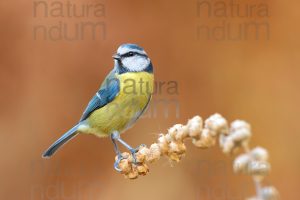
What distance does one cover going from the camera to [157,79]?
2.13 metres

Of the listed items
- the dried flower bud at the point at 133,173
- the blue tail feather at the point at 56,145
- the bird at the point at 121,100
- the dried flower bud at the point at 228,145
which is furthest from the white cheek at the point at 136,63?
the dried flower bud at the point at 228,145

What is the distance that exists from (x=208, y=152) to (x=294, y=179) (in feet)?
1.17

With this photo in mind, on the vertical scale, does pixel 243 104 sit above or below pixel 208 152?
above

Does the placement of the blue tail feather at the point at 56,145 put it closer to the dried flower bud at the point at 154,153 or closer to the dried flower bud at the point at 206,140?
the dried flower bud at the point at 154,153

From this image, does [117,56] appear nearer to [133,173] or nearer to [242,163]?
[133,173]

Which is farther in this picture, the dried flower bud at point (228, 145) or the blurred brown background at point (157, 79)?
the blurred brown background at point (157, 79)

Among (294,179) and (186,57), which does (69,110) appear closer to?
(186,57)

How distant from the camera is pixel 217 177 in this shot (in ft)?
6.98

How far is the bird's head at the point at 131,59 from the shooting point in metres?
1.61

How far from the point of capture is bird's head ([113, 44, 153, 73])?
1.61 metres

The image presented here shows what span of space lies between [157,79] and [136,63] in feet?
1.56

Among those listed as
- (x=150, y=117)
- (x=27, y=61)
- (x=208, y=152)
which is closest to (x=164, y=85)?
(x=150, y=117)

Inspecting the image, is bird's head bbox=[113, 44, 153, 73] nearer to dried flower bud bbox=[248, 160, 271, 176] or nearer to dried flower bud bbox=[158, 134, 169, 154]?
dried flower bud bbox=[158, 134, 169, 154]

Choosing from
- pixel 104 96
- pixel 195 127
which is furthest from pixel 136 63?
pixel 195 127
